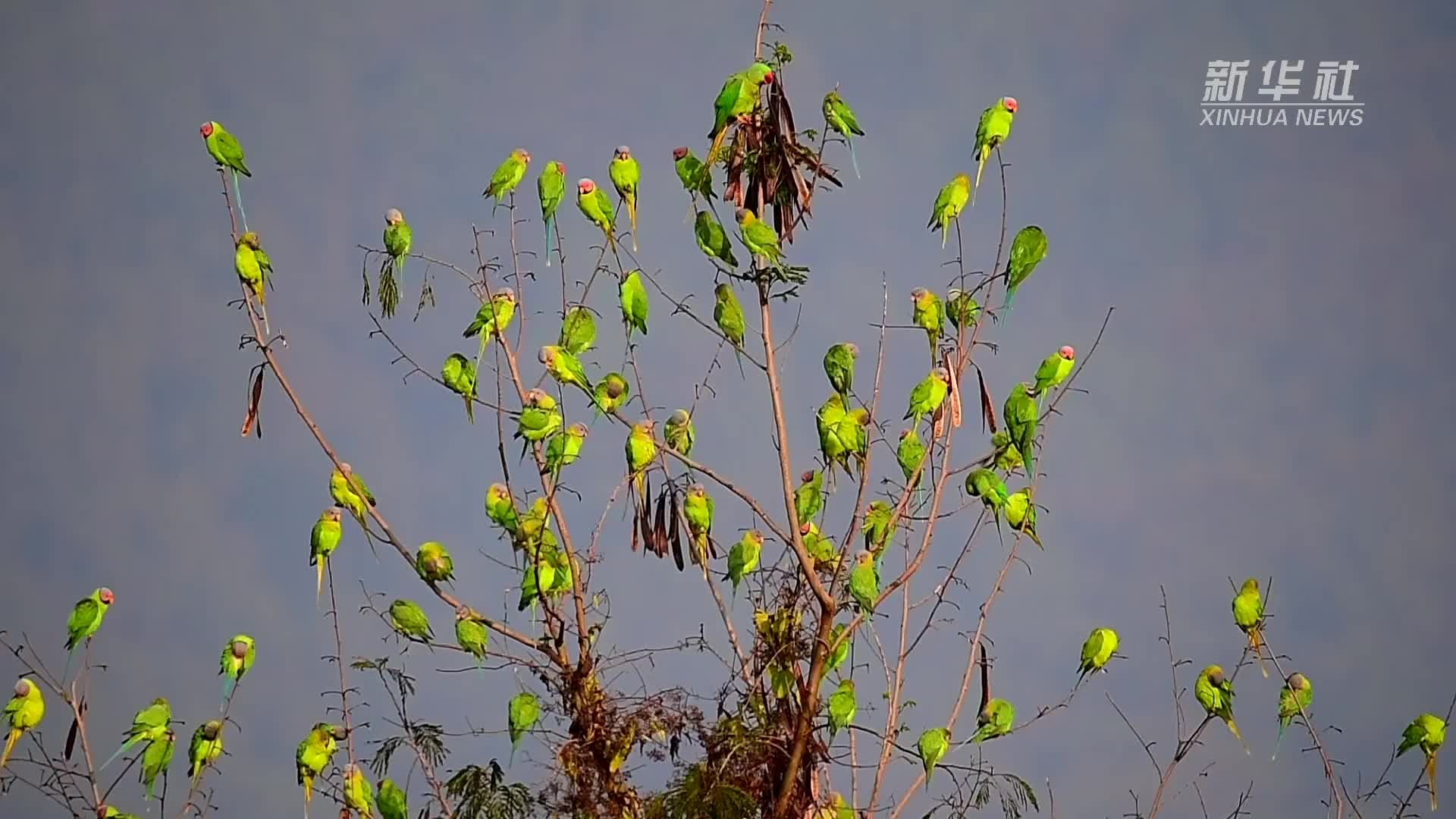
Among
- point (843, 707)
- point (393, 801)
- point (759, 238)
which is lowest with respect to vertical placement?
point (393, 801)

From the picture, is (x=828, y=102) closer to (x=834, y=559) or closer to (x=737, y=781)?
(x=834, y=559)

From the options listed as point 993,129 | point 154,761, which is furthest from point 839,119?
point 154,761

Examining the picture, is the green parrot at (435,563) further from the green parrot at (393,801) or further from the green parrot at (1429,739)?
the green parrot at (1429,739)

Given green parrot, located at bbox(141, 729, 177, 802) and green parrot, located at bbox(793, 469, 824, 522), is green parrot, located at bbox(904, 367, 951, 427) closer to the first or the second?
green parrot, located at bbox(793, 469, 824, 522)

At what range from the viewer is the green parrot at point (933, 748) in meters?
3.52

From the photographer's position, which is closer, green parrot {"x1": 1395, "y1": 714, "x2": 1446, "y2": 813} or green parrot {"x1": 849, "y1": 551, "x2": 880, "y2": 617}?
green parrot {"x1": 849, "y1": 551, "x2": 880, "y2": 617}

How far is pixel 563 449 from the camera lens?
3559 mm

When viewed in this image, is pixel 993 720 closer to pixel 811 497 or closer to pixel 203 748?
pixel 811 497

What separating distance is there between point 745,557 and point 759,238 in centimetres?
71

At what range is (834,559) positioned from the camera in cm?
348

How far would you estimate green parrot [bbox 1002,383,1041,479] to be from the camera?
338 centimetres

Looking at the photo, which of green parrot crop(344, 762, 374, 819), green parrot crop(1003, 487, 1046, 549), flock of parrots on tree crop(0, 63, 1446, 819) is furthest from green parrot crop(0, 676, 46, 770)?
green parrot crop(1003, 487, 1046, 549)

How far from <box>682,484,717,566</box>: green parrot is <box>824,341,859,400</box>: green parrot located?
0.37m

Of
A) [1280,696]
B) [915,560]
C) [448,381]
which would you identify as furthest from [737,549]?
[1280,696]
